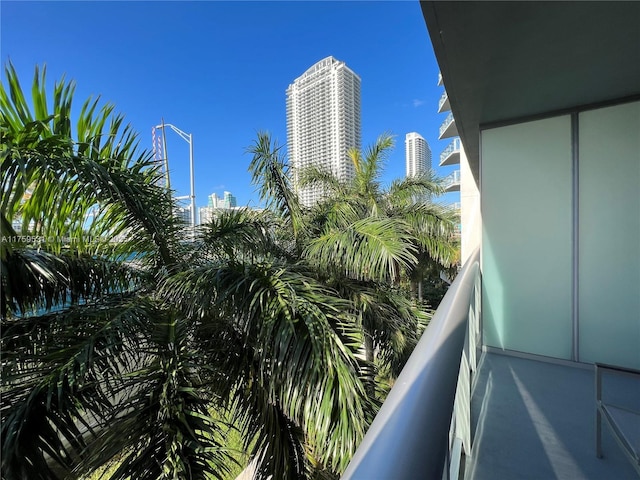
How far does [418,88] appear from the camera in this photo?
12.4m

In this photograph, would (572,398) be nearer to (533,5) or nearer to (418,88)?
(533,5)

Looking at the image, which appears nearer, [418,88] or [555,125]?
[555,125]

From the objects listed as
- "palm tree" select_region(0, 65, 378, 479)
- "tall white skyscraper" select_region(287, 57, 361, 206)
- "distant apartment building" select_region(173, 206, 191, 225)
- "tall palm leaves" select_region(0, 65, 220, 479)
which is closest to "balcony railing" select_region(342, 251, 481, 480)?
"palm tree" select_region(0, 65, 378, 479)

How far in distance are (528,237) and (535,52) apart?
1666mm

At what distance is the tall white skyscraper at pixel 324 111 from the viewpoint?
9867mm

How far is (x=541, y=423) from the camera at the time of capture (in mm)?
1853

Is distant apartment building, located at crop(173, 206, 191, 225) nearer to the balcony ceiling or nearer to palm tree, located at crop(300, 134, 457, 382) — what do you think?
palm tree, located at crop(300, 134, 457, 382)

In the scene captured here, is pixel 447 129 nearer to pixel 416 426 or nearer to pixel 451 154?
pixel 451 154

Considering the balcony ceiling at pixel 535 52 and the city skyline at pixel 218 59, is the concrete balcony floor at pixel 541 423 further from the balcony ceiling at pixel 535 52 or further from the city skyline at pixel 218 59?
the city skyline at pixel 218 59

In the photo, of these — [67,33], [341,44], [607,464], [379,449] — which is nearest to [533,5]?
[379,449]

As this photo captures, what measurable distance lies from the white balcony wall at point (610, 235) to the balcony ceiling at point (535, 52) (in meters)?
0.26

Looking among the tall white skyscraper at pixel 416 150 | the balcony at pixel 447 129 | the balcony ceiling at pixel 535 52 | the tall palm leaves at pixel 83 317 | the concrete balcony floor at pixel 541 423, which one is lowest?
the concrete balcony floor at pixel 541 423

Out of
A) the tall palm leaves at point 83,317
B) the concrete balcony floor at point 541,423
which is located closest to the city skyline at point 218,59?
the tall palm leaves at point 83,317

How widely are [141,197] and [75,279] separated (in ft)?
3.29
